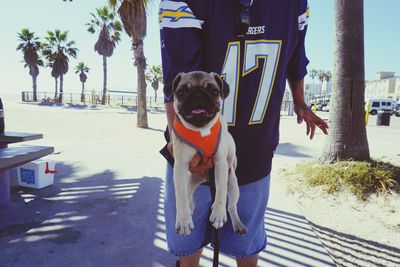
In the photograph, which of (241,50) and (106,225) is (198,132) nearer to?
(241,50)

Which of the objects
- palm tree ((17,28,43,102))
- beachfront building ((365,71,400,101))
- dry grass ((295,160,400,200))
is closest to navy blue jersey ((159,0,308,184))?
Answer: dry grass ((295,160,400,200))

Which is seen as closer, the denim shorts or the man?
the man

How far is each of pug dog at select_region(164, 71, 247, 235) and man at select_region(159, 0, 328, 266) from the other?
0.25ft

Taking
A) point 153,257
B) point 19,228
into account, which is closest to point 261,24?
point 153,257

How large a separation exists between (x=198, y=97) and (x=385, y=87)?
112283 millimetres

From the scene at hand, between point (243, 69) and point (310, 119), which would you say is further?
point (310, 119)

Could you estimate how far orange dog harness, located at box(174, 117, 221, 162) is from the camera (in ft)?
3.79

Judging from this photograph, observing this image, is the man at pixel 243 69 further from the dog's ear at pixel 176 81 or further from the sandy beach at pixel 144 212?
the sandy beach at pixel 144 212

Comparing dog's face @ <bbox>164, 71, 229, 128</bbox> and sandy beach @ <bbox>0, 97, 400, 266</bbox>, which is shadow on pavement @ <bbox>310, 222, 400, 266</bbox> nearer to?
sandy beach @ <bbox>0, 97, 400, 266</bbox>

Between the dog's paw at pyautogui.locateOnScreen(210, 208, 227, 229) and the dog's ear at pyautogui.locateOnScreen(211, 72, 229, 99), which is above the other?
the dog's ear at pyautogui.locateOnScreen(211, 72, 229, 99)

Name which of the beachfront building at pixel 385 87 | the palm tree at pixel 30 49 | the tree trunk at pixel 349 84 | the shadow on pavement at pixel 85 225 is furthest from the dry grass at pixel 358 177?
the beachfront building at pixel 385 87

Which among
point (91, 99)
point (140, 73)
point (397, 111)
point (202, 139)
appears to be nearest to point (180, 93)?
point (202, 139)

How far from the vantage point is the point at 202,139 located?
1154 mm

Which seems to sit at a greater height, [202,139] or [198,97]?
[198,97]
